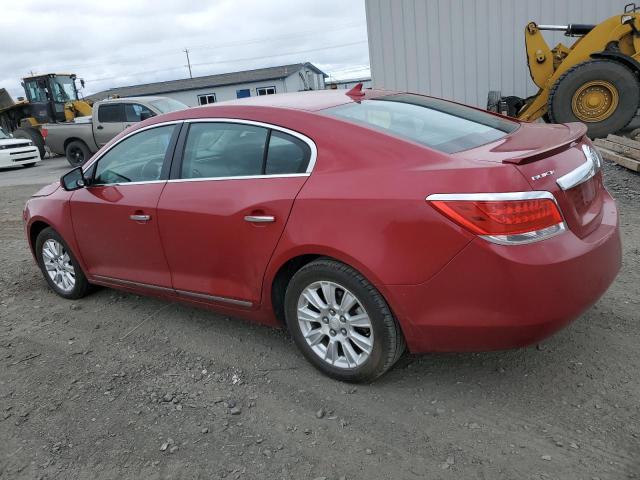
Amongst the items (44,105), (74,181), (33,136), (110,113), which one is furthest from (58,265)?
(44,105)

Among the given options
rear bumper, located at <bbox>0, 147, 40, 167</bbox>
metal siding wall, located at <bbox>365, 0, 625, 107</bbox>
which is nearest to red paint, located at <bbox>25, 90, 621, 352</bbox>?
metal siding wall, located at <bbox>365, 0, 625, 107</bbox>

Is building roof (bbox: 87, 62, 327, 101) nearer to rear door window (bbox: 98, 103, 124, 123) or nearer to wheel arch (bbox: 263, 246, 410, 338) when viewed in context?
rear door window (bbox: 98, 103, 124, 123)

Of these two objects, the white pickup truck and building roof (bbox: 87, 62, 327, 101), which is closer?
the white pickup truck

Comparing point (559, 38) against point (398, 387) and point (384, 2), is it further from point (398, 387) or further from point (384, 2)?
point (398, 387)

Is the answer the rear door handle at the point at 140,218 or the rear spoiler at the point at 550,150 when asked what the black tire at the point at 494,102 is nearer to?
the rear spoiler at the point at 550,150

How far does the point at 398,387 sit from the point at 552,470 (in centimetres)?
90

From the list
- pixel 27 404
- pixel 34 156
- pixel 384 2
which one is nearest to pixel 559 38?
pixel 384 2

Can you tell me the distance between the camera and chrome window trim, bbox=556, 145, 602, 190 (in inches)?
101

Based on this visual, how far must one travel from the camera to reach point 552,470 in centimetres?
229

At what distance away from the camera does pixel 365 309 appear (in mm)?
2771

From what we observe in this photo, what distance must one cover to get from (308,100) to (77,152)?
51.4 ft

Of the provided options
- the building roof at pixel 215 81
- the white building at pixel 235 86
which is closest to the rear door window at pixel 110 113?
the white building at pixel 235 86

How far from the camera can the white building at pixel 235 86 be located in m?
43.0

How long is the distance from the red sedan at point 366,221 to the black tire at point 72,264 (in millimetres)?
712
